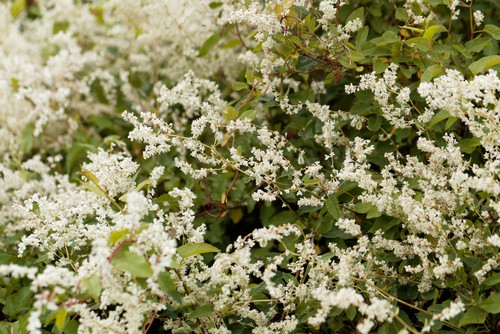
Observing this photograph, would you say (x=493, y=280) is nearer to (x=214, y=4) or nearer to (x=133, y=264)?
(x=133, y=264)

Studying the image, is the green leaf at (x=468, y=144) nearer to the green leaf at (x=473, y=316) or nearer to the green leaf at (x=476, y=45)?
the green leaf at (x=476, y=45)

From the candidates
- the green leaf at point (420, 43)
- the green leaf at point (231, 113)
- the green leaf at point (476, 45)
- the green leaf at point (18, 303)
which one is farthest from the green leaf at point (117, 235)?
the green leaf at point (476, 45)

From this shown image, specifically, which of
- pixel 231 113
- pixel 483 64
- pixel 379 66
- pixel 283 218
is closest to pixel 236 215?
pixel 283 218

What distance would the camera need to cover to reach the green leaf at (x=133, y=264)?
1737 millimetres

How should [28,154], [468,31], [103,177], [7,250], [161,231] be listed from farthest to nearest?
[28,154] < [468,31] < [7,250] < [103,177] < [161,231]

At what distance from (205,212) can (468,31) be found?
6.06 ft

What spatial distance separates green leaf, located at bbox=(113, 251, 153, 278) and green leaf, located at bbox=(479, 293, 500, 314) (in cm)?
114

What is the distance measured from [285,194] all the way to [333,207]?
45 cm

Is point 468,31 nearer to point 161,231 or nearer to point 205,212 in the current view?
point 205,212

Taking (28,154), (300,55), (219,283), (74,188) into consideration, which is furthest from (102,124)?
(219,283)

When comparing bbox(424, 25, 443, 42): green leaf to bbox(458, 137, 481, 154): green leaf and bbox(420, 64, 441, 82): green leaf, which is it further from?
bbox(458, 137, 481, 154): green leaf

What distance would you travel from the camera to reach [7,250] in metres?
2.99

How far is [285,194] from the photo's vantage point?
109 inches

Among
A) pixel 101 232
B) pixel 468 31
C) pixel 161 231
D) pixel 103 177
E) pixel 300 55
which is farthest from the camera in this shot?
pixel 468 31
